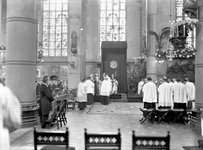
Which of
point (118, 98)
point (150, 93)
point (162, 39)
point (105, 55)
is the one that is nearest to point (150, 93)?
point (150, 93)

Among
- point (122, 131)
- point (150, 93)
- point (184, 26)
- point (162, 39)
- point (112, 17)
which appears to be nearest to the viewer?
point (122, 131)

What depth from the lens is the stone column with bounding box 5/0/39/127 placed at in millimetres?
7988

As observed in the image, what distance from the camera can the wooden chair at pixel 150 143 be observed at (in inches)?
131

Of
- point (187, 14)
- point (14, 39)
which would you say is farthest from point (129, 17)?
point (14, 39)

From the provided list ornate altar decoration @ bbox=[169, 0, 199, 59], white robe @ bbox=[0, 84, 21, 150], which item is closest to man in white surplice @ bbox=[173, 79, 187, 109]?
ornate altar decoration @ bbox=[169, 0, 199, 59]

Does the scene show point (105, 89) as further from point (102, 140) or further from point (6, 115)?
point (6, 115)

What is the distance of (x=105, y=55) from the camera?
22078mm

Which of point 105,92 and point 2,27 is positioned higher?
point 2,27

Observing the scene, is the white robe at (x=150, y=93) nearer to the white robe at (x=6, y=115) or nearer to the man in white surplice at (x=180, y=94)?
the man in white surplice at (x=180, y=94)

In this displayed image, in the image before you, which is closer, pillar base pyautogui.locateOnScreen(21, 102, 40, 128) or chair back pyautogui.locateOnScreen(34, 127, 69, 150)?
chair back pyautogui.locateOnScreen(34, 127, 69, 150)

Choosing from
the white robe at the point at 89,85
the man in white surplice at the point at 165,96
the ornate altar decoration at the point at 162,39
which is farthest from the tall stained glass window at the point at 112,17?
the man in white surplice at the point at 165,96

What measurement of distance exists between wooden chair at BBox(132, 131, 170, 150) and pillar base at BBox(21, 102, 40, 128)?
553cm

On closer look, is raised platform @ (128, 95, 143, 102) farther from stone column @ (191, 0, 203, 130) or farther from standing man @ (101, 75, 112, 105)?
stone column @ (191, 0, 203, 130)

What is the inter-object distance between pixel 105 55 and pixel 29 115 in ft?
47.8
